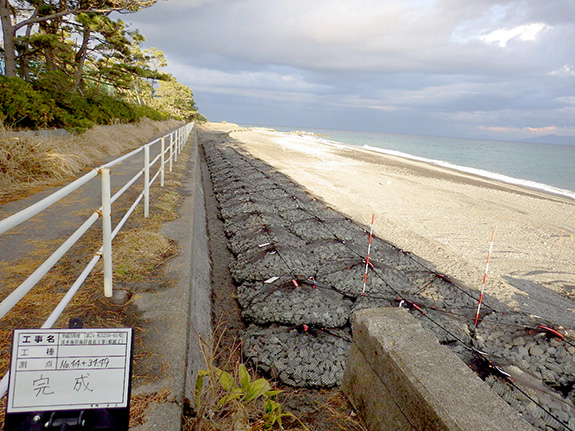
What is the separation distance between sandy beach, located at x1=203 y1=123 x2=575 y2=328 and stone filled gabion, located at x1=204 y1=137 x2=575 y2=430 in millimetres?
861

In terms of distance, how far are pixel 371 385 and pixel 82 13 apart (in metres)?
15.1

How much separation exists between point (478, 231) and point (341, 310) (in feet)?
22.3

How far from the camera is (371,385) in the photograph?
7.52 ft

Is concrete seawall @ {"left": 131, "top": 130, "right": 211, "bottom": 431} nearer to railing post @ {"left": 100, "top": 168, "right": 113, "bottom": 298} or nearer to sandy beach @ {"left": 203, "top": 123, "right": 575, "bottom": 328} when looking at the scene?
railing post @ {"left": 100, "top": 168, "right": 113, "bottom": 298}

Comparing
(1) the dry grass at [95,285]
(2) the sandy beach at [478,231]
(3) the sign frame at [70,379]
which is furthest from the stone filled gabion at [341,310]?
(3) the sign frame at [70,379]

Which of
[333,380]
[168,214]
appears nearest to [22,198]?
[168,214]

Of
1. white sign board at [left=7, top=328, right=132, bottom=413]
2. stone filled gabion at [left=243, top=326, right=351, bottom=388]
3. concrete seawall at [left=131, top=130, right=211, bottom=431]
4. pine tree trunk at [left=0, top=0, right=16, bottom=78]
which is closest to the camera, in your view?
white sign board at [left=7, top=328, right=132, bottom=413]

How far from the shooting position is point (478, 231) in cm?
946

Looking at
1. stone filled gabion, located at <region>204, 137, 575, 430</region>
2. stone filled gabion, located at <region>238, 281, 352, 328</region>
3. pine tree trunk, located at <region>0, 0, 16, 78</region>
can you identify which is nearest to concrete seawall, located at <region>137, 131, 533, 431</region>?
stone filled gabion, located at <region>204, 137, 575, 430</region>

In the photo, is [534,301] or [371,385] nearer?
[371,385]

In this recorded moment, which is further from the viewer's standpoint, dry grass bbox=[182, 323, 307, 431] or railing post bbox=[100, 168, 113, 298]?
railing post bbox=[100, 168, 113, 298]

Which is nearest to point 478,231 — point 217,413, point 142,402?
point 217,413

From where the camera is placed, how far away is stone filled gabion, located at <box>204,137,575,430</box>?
3.33m

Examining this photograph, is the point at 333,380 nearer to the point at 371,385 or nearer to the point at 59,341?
the point at 371,385
